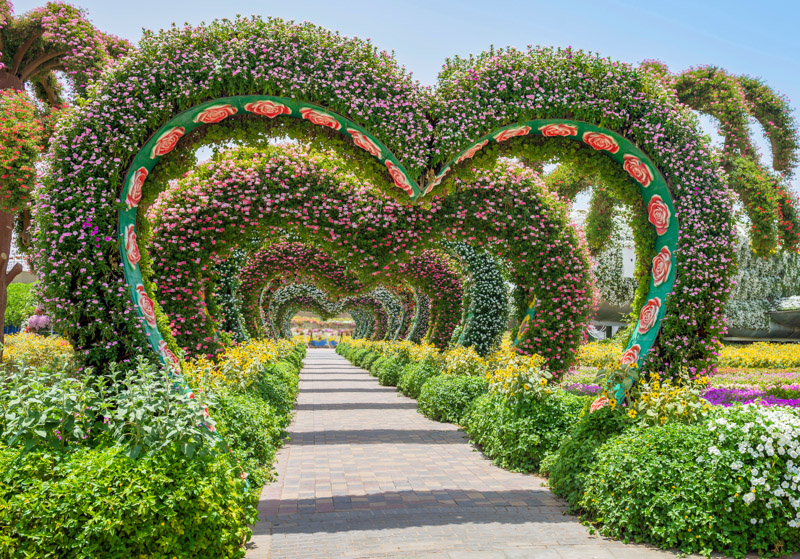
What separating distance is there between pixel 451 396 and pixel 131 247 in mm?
6043

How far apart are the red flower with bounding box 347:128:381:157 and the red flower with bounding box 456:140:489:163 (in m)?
0.87

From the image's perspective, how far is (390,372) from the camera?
1697cm

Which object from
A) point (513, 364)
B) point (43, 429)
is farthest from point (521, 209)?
point (43, 429)

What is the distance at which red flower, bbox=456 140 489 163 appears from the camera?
6098mm

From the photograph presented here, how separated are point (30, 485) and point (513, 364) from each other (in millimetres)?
5209

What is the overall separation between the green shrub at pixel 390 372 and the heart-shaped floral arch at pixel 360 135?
10.7 m

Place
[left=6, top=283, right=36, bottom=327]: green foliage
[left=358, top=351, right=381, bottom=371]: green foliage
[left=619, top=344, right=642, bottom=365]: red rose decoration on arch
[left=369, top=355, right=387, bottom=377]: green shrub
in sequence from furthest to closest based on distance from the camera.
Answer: [left=6, top=283, right=36, bottom=327]: green foliage < [left=358, top=351, right=381, bottom=371]: green foliage < [left=369, top=355, right=387, bottom=377]: green shrub < [left=619, top=344, right=642, bottom=365]: red rose decoration on arch

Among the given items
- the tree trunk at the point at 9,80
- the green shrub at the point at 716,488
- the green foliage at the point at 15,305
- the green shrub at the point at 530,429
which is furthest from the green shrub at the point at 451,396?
the green foliage at the point at 15,305

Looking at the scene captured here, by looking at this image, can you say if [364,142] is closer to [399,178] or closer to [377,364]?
[399,178]

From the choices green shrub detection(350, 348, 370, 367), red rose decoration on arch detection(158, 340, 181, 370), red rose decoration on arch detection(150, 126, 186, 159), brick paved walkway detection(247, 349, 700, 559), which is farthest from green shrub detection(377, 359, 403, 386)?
red rose decoration on arch detection(150, 126, 186, 159)

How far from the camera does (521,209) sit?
955 cm

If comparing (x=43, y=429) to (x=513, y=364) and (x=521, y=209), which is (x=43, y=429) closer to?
(x=513, y=364)

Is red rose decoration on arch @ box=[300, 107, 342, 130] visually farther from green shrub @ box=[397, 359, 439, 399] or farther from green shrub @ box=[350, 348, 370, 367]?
green shrub @ box=[350, 348, 370, 367]

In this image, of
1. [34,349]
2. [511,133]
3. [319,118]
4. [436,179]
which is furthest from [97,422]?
[34,349]
